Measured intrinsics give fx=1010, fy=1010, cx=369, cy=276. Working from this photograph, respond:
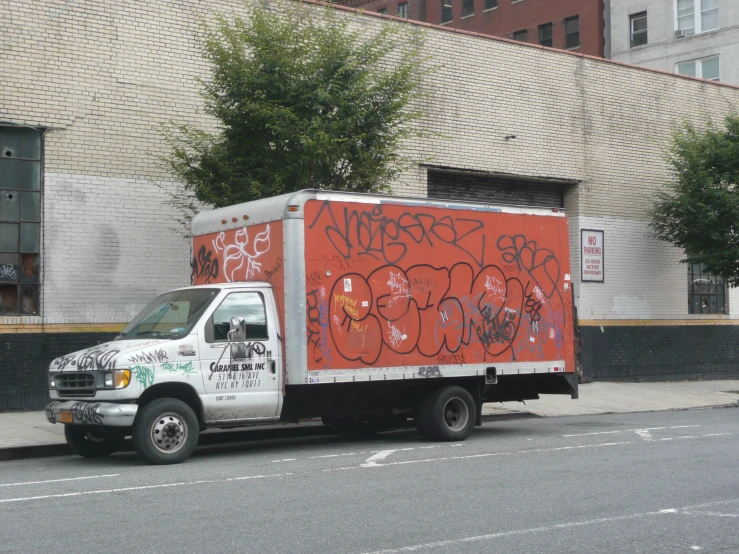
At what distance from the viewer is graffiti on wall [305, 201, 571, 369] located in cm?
1212

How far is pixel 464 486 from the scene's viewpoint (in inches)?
367

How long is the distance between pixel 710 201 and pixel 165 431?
49.2 feet

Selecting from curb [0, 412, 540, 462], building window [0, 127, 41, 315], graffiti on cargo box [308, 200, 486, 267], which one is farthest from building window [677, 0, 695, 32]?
building window [0, 127, 41, 315]

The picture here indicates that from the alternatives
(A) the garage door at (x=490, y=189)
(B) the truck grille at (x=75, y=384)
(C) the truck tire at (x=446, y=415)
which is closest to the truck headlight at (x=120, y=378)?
(B) the truck grille at (x=75, y=384)

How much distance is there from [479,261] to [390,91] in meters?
3.37

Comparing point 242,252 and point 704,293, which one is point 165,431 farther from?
point 704,293

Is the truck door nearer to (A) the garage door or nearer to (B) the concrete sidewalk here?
(B) the concrete sidewalk

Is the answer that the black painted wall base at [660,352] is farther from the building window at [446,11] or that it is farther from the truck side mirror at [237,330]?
the building window at [446,11]

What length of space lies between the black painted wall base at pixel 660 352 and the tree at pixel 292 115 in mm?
9244

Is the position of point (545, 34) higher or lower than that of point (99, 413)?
A: higher

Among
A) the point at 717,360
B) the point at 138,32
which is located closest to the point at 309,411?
the point at 138,32

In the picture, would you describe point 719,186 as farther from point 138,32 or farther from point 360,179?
point 138,32

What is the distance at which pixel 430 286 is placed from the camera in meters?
13.0

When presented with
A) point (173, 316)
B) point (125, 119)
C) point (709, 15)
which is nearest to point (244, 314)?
point (173, 316)
